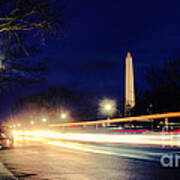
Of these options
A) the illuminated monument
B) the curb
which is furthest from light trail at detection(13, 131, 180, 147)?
the illuminated monument

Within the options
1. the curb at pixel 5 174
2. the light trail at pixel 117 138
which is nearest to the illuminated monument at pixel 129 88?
the light trail at pixel 117 138

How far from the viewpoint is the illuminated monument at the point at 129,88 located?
44.8 meters

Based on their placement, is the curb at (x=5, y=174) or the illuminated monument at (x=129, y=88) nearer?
the curb at (x=5, y=174)

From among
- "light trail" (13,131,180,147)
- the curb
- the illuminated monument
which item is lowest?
the curb

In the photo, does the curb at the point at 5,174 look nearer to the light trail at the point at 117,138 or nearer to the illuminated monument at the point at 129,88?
the light trail at the point at 117,138

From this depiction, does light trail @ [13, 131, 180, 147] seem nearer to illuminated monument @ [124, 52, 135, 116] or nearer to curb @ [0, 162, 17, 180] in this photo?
curb @ [0, 162, 17, 180]

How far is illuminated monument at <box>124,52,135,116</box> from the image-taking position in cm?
4481

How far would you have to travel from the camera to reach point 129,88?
50.6 meters

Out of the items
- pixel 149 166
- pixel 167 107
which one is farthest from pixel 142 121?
pixel 167 107

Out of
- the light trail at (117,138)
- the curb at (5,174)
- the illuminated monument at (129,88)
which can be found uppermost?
the illuminated monument at (129,88)

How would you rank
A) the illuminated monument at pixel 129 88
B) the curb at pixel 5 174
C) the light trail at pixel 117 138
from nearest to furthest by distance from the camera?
the curb at pixel 5 174 → the light trail at pixel 117 138 → the illuminated monument at pixel 129 88

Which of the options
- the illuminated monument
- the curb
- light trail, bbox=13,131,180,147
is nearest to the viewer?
the curb

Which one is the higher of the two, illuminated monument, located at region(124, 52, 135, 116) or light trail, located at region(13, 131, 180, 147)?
illuminated monument, located at region(124, 52, 135, 116)

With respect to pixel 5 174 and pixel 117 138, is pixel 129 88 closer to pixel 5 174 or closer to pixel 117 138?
pixel 117 138
